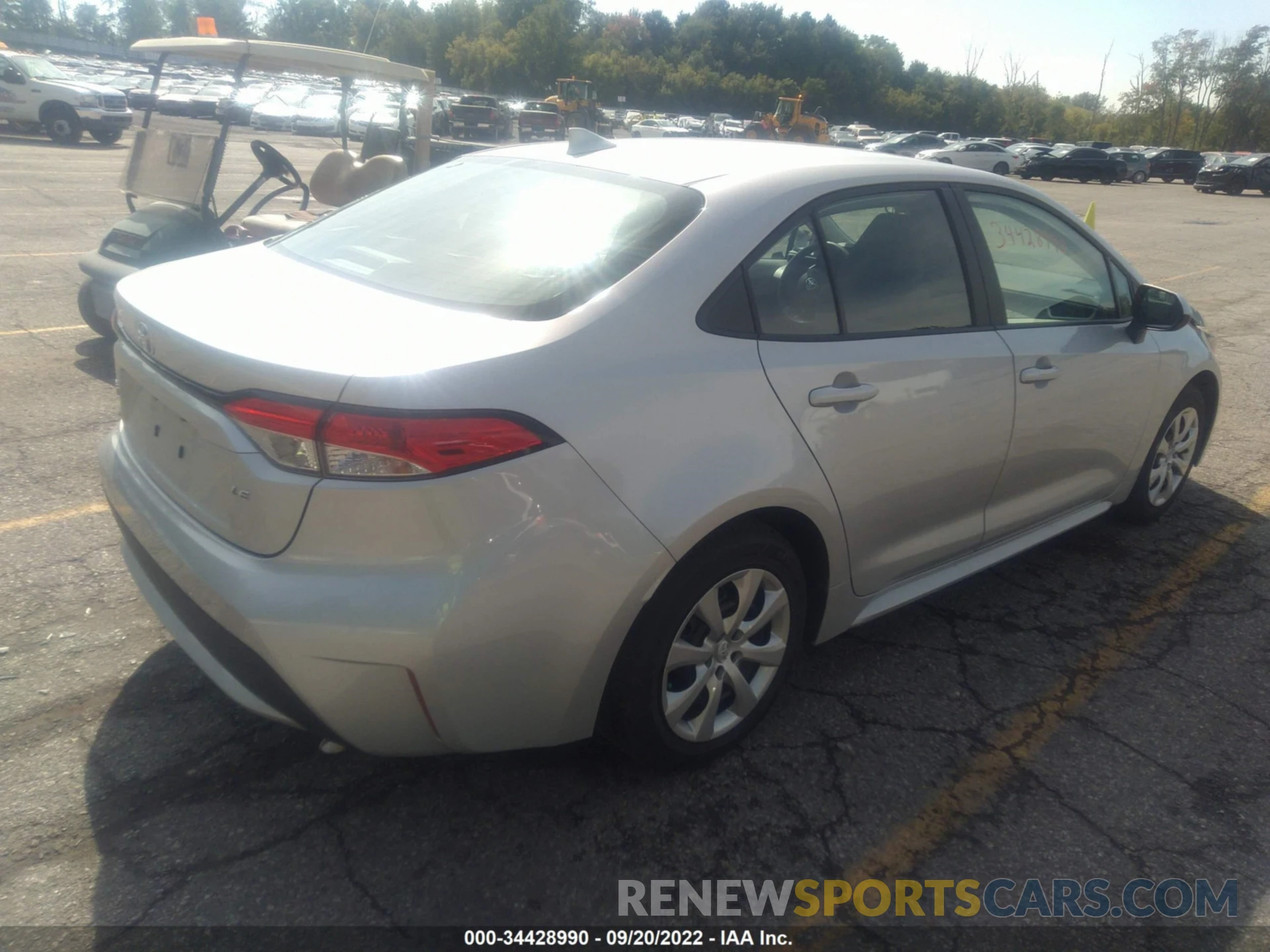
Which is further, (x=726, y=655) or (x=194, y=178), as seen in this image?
(x=194, y=178)

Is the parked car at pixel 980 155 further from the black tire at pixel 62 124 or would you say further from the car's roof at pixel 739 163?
the car's roof at pixel 739 163

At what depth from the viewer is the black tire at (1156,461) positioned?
14.5 feet

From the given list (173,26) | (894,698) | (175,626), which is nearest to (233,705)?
(175,626)

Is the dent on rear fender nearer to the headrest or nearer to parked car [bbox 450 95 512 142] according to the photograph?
the headrest

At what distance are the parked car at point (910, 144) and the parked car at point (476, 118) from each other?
55.7 feet

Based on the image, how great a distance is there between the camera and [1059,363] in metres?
3.57

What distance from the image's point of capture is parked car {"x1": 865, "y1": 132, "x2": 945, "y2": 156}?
4347cm

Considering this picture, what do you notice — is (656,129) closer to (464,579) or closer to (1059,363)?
(1059,363)

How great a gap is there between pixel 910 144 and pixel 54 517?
46.6 meters

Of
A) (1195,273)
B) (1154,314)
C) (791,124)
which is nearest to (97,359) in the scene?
(1154,314)

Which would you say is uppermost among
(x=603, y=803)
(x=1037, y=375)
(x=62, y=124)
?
(x=1037, y=375)

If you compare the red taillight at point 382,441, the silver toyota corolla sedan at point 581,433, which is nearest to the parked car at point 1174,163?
the silver toyota corolla sedan at point 581,433

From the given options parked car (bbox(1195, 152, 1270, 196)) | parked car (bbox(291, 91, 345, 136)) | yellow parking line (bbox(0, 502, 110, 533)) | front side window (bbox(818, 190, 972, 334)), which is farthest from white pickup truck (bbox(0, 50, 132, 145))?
parked car (bbox(1195, 152, 1270, 196))

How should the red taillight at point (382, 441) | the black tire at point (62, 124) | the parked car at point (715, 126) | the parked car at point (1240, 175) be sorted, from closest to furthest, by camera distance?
the red taillight at point (382, 441) < the black tire at point (62, 124) < the parked car at point (1240, 175) < the parked car at point (715, 126)
